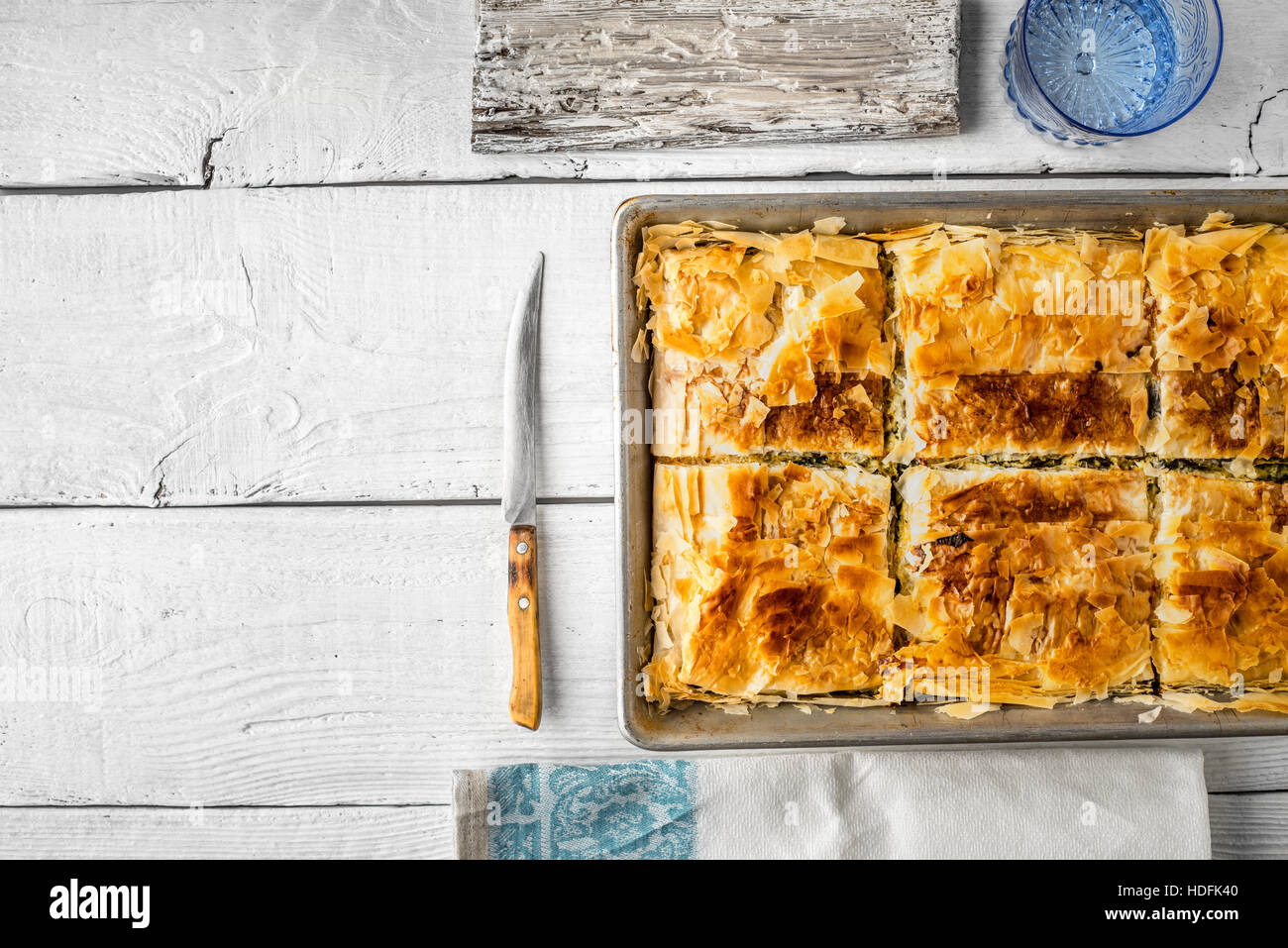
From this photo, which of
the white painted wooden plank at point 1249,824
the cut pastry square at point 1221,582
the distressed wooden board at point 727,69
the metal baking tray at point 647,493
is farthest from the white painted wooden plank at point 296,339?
the white painted wooden plank at point 1249,824

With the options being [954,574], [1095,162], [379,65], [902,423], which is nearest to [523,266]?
[379,65]

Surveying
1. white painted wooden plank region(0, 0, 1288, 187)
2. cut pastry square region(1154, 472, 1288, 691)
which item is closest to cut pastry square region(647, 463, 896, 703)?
cut pastry square region(1154, 472, 1288, 691)

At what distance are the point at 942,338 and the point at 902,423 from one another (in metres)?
0.19

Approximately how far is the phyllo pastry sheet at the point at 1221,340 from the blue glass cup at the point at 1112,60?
0.37 metres

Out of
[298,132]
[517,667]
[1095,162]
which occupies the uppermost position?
[298,132]

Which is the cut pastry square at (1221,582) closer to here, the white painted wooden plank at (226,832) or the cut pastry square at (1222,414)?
the cut pastry square at (1222,414)

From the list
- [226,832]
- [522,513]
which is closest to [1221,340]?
[522,513]

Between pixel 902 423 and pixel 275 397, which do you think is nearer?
pixel 902 423

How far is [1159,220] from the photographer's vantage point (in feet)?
5.69

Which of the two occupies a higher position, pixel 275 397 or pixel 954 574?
pixel 275 397

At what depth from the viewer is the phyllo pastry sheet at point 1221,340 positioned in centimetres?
168

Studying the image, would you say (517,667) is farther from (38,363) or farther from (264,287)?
(38,363)

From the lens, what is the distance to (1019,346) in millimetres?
1676

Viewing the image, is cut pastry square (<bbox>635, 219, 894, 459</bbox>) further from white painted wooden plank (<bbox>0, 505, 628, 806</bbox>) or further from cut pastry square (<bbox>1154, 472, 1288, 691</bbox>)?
cut pastry square (<bbox>1154, 472, 1288, 691</bbox>)
